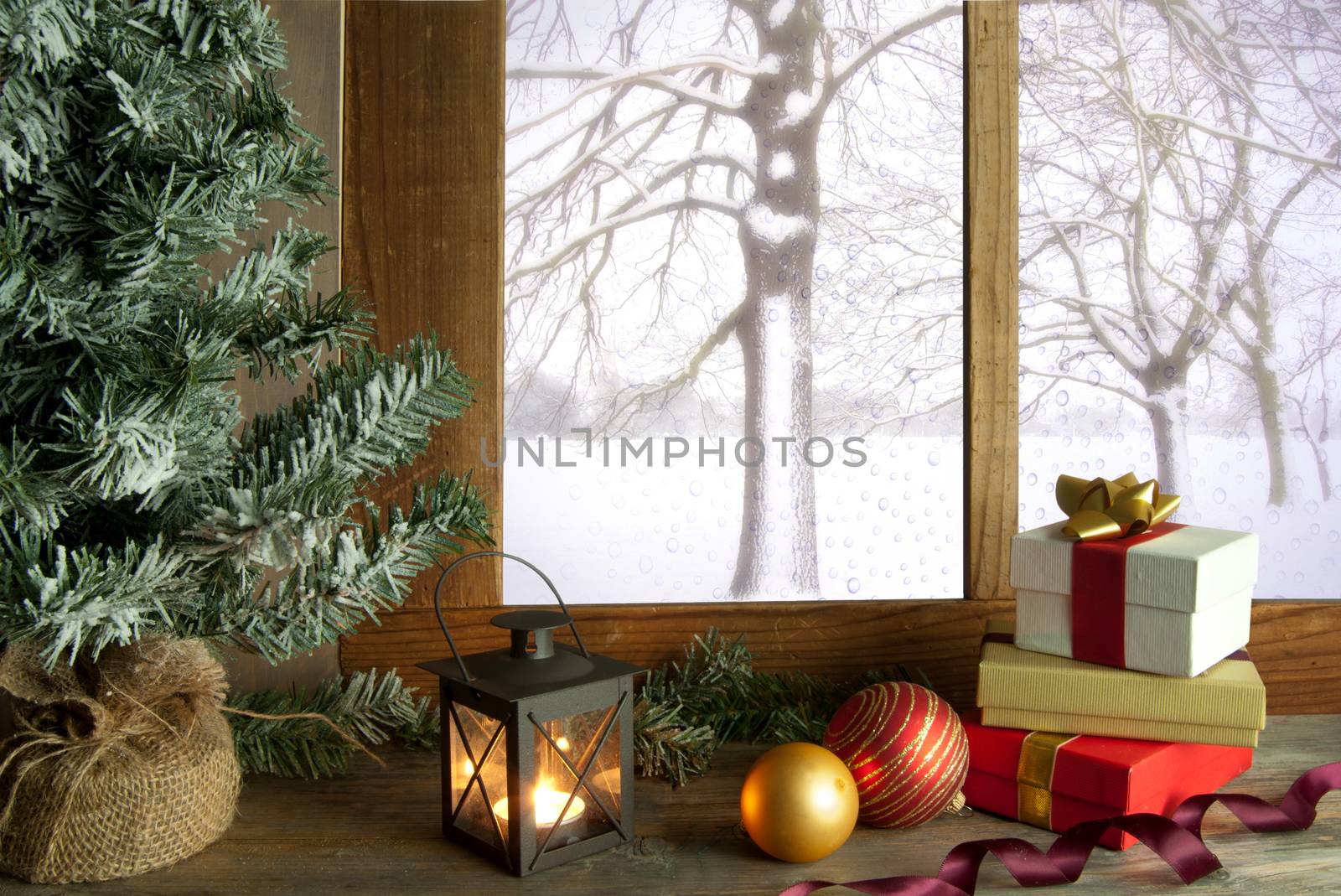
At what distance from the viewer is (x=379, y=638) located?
1165mm

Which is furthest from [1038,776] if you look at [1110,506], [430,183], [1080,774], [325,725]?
[430,183]


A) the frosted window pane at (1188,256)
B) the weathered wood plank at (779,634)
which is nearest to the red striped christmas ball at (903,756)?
the weathered wood plank at (779,634)

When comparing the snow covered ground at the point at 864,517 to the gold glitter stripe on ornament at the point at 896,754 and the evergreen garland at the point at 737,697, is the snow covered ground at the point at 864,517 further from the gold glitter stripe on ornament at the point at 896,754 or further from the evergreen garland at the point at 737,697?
the gold glitter stripe on ornament at the point at 896,754

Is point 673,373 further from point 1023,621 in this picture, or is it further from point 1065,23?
point 1065,23

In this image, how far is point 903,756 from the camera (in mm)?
902

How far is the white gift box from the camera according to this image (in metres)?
0.93

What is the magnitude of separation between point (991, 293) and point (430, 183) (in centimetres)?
60

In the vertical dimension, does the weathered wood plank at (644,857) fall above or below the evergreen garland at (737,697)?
below

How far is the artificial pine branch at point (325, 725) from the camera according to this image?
1.03m

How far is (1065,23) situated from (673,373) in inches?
21.9

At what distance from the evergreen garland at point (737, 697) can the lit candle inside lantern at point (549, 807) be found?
0.62 feet

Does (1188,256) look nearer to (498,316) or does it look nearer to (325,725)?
(498,316)

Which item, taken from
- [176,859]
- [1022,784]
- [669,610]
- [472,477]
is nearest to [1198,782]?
[1022,784]

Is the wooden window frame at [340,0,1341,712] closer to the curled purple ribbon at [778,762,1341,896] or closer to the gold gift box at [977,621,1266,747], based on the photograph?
the gold gift box at [977,621,1266,747]
